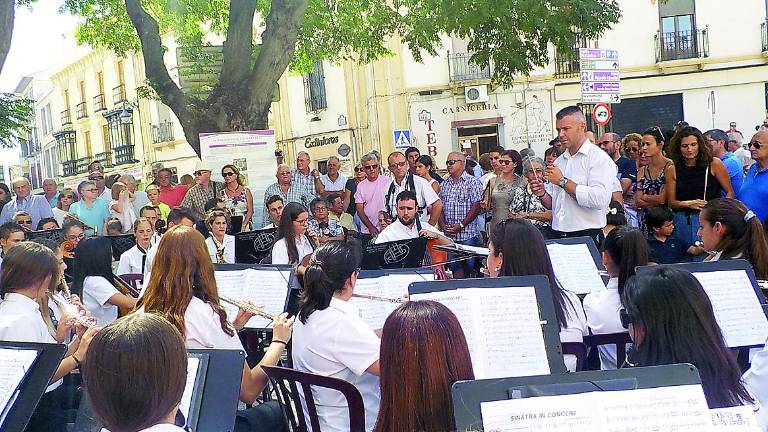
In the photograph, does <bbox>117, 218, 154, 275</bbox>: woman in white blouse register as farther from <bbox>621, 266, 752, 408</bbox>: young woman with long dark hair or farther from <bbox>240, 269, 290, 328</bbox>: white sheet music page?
<bbox>621, 266, 752, 408</bbox>: young woman with long dark hair

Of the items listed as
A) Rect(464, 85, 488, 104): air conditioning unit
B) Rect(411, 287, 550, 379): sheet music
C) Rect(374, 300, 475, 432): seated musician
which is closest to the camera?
Rect(374, 300, 475, 432): seated musician

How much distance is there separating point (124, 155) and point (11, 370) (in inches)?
1644

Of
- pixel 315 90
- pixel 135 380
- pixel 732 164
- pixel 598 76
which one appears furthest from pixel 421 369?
pixel 315 90

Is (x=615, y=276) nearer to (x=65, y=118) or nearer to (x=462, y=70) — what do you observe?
(x=462, y=70)

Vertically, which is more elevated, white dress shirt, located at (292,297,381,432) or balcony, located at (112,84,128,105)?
balcony, located at (112,84,128,105)

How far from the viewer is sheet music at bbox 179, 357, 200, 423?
3.12m

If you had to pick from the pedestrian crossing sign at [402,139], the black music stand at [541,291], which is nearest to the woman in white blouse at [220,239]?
the black music stand at [541,291]

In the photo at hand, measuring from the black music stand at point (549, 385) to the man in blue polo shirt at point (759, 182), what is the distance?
5.09 metres

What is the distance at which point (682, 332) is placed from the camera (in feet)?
9.49

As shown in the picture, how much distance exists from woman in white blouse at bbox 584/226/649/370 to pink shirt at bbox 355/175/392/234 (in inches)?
238

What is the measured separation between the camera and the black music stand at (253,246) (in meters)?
8.20

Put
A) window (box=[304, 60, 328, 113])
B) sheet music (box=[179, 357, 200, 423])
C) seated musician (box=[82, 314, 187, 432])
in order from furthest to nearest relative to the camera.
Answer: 1. window (box=[304, 60, 328, 113])
2. sheet music (box=[179, 357, 200, 423])
3. seated musician (box=[82, 314, 187, 432])

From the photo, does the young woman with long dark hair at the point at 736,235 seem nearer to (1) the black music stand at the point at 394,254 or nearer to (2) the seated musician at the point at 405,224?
(1) the black music stand at the point at 394,254

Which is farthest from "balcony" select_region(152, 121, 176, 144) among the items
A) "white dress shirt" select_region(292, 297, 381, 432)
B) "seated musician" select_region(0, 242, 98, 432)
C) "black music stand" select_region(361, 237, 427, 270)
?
"white dress shirt" select_region(292, 297, 381, 432)
